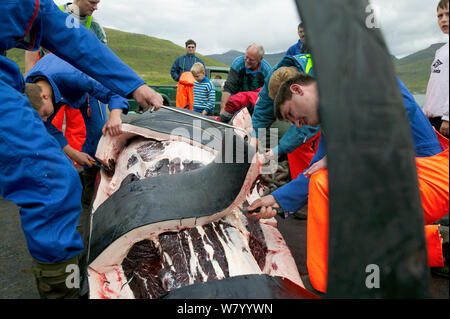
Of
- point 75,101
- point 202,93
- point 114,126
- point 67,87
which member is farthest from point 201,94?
point 114,126

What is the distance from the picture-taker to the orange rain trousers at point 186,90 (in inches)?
285

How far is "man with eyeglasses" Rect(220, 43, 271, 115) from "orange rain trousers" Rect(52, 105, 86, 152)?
179 centimetres

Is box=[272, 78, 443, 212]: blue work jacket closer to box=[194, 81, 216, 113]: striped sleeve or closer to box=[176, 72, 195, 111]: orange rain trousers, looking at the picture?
box=[194, 81, 216, 113]: striped sleeve

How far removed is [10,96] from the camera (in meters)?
1.24

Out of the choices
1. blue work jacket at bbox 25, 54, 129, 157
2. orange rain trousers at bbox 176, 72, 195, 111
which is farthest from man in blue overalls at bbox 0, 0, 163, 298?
orange rain trousers at bbox 176, 72, 195, 111

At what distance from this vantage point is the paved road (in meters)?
1.90

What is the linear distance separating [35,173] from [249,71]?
11.5 ft

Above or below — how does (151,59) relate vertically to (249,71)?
above

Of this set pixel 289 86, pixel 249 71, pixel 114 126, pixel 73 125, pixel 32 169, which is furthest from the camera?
pixel 249 71

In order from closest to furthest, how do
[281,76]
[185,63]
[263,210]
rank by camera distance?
1. [263,210]
2. [281,76]
3. [185,63]

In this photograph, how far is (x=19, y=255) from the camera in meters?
2.33

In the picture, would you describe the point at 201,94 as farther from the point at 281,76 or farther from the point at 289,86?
the point at 289,86

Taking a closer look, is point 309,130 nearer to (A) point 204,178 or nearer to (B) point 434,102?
(B) point 434,102
